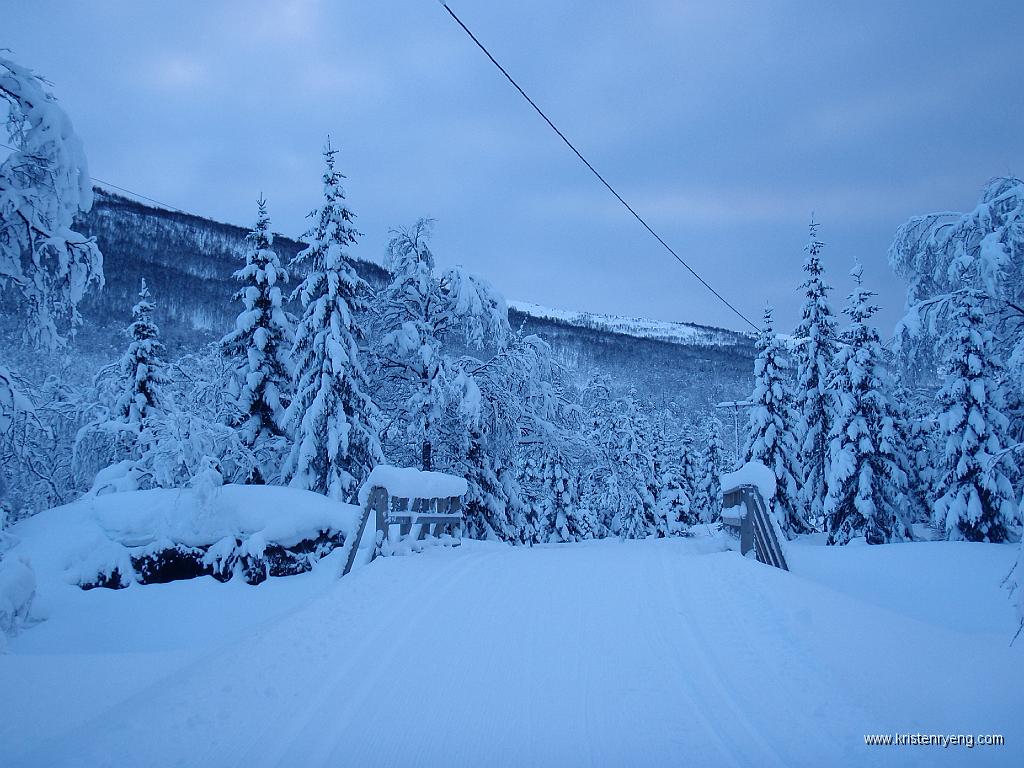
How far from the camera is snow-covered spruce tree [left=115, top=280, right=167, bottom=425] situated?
20.4 meters

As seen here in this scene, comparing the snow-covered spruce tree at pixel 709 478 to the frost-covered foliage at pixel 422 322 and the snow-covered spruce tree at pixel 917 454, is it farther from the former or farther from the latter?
the frost-covered foliage at pixel 422 322

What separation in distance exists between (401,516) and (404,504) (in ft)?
1.92

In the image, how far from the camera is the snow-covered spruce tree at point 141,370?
Result: 20.4 metres

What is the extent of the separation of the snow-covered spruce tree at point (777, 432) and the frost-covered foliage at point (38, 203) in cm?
2357

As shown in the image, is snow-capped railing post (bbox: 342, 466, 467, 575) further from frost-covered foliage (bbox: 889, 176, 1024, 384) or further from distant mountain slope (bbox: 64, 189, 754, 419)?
distant mountain slope (bbox: 64, 189, 754, 419)

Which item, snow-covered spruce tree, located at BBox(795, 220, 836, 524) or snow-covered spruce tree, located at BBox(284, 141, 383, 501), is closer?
snow-covered spruce tree, located at BBox(284, 141, 383, 501)

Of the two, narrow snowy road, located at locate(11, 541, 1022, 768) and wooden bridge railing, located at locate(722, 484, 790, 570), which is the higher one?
wooden bridge railing, located at locate(722, 484, 790, 570)

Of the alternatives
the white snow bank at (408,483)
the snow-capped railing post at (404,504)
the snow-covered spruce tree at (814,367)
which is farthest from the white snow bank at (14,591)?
the snow-covered spruce tree at (814,367)

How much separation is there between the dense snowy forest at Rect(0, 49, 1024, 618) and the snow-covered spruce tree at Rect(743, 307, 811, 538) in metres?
0.08

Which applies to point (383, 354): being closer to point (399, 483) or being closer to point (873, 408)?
point (399, 483)

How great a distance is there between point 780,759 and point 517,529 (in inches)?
693

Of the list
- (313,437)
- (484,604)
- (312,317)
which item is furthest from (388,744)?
(312,317)

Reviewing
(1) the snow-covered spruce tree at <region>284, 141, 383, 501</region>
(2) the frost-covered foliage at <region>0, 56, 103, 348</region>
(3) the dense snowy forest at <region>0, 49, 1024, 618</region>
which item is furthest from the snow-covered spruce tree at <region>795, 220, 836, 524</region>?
(2) the frost-covered foliage at <region>0, 56, 103, 348</region>

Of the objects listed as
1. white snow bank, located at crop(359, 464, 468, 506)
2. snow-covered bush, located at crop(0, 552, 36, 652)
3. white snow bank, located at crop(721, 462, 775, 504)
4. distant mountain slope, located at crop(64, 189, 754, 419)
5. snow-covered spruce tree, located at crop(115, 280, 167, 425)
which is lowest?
snow-covered bush, located at crop(0, 552, 36, 652)
